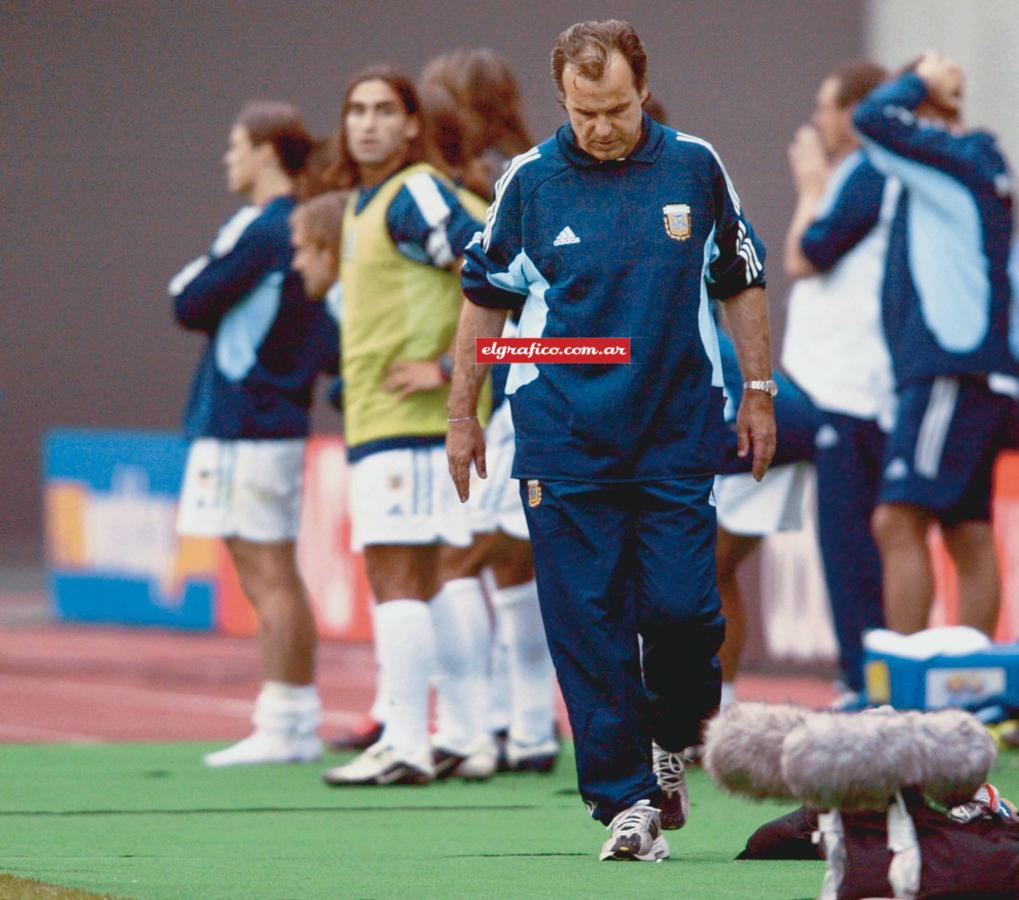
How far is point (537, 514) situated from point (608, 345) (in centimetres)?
40

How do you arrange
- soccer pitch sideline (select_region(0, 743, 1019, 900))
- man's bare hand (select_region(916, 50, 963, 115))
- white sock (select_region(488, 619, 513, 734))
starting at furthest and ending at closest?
man's bare hand (select_region(916, 50, 963, 115)) < white sock (select_region(488, 619, 513, 734)) < soccer pitch sideline (select_region(0, 743, 1019, 900))

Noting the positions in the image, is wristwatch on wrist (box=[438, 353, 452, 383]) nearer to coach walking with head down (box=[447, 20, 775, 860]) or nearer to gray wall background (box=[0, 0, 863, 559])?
coach walking with head down (box=[447, 20, 775, 860])

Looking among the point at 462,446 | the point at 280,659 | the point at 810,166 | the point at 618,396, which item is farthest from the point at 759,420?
the point at 810,166

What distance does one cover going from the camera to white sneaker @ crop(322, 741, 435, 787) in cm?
675

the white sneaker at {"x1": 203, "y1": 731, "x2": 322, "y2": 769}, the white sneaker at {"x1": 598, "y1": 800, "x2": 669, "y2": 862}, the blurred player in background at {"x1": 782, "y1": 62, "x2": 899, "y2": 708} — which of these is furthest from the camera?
the blurred player in background at {"x1": 782, "y1": 62, "x2": 899, "y2": 708}

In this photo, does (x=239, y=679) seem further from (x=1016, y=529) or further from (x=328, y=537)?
(x=1016, y=529)

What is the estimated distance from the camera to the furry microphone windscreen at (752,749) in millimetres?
4004

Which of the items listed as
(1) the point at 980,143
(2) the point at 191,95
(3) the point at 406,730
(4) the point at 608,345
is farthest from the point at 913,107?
(2) the point at 191,95

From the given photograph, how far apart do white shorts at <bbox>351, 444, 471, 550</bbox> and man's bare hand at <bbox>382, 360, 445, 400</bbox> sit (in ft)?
0.58

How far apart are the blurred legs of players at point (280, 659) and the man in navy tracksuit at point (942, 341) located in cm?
194

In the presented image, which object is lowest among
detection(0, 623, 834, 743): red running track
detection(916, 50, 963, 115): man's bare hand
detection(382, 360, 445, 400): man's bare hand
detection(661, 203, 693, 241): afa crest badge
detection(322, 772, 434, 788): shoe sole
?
detection(0, 623, 834, 743): red running track

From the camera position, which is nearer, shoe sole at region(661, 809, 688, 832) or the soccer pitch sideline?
the soccer pitch sideline

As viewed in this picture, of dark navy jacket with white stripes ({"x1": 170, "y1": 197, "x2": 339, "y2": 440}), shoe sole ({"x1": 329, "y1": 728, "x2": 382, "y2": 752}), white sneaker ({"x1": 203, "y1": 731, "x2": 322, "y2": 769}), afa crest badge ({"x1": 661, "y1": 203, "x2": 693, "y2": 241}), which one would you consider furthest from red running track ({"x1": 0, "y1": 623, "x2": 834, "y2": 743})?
afa crest badge ({"x1": 661, "y1": 203, "x2": 693, "y2": 241})

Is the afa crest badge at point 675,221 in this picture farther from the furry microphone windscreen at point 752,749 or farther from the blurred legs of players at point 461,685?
the blurred legs of players at point 461,685
